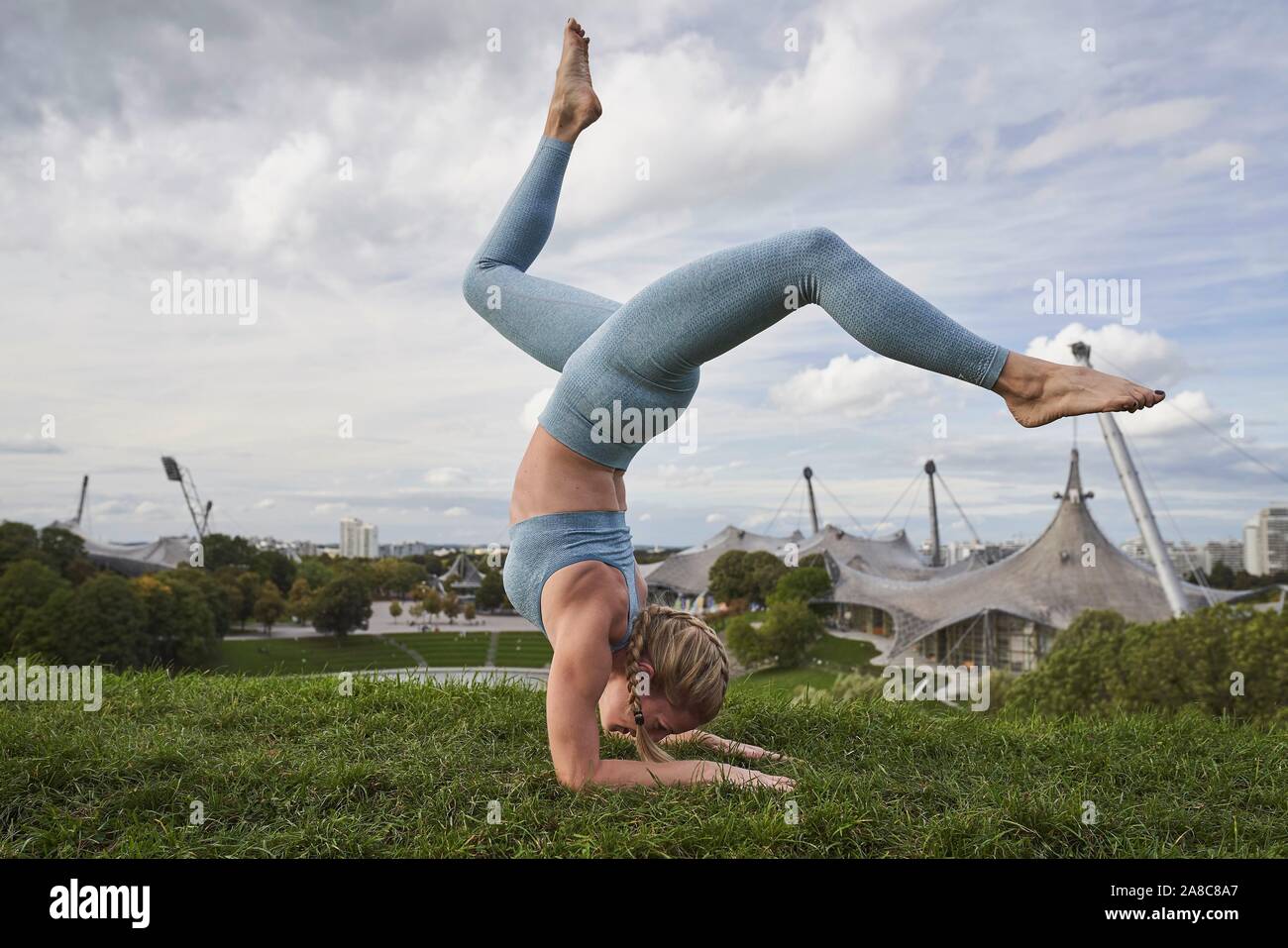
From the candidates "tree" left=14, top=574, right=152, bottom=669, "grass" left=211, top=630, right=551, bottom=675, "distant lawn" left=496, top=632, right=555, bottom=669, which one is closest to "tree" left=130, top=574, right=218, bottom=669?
"tree" left=14, top=574, right=152, bottom=669

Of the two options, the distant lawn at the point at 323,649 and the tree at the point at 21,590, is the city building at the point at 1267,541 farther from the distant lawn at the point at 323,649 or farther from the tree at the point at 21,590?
the tree at the point at 21,590

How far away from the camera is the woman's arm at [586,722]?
3.12 m

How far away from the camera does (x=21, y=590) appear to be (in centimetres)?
2250

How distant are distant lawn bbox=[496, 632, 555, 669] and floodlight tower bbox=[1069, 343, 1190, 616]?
753 inches

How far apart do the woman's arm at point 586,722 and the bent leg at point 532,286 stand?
106 cm

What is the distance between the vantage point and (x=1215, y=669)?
1202cm

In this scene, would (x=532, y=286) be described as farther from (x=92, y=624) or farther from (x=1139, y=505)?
(x=1139, y=505)

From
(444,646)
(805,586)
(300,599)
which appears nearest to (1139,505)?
(805,586)

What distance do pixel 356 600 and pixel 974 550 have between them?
95.9 ft

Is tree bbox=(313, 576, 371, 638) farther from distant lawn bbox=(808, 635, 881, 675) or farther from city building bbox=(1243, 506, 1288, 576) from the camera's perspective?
city building bbox=(1243, 506, 1288, 576)

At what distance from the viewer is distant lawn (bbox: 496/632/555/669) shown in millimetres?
32844

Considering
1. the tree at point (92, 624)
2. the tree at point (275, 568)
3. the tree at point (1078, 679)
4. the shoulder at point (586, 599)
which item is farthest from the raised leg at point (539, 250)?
the tree at point (275, 568)

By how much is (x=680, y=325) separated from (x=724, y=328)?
0.47ft
